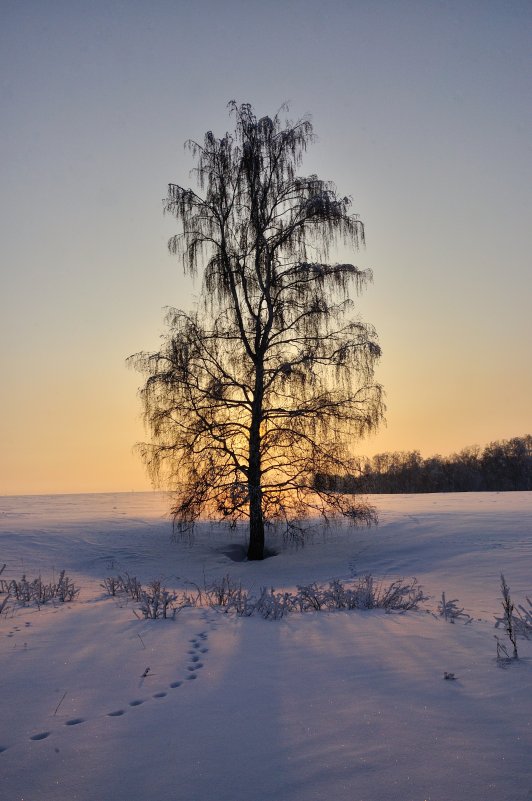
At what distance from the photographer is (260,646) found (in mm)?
4863

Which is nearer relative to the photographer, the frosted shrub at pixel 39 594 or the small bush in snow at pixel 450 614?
the small bush in snow at pixel 450 614

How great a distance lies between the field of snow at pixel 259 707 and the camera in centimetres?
250

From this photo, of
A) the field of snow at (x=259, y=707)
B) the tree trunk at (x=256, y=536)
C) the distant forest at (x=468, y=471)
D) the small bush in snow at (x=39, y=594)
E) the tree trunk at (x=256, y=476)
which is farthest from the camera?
the distant forest at (x=468, y=471)

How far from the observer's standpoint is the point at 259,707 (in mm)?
3361

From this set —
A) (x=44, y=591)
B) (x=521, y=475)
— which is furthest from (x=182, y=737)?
(x=521, y=475)

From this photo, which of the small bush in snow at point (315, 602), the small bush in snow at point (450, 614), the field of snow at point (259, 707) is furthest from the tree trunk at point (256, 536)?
the small bush in snow at point (450, 614)

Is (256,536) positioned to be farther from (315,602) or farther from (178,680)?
(178,680)

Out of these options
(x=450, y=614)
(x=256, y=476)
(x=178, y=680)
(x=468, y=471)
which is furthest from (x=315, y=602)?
(x=468, y=471)

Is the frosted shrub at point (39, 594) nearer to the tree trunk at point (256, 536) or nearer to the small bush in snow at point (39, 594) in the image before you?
the small bush in snow at point (39, 594)

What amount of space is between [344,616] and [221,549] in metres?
9.77

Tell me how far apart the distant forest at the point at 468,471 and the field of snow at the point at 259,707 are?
6299 centimetres

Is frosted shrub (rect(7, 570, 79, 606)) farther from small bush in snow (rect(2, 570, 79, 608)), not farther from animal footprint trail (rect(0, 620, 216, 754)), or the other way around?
animal footprint trail (rect(0, 620, 216, 754))

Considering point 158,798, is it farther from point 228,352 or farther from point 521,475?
point 521,475

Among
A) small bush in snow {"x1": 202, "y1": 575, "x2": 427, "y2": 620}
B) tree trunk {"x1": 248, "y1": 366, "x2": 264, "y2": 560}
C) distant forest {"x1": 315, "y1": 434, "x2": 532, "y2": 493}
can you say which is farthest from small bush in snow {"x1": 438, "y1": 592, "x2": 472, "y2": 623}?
distant forest {"x1": 315, "y1": 434, "x2": 532, "y2": 493}
